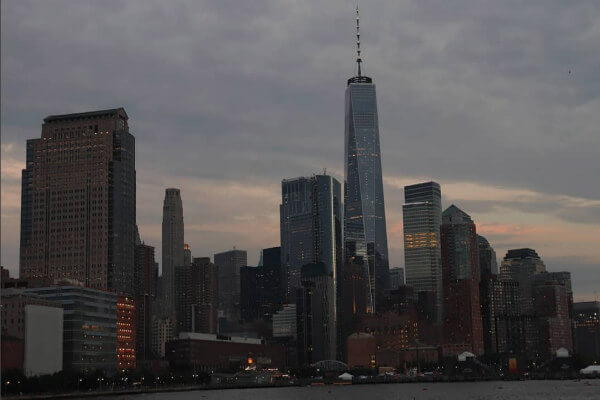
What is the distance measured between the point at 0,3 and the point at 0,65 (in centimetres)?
153

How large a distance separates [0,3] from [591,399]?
632 feet

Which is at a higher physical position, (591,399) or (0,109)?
(0,109)

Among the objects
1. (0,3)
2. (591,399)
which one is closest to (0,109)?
Result: (0,3)

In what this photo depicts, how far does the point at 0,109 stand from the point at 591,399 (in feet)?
631

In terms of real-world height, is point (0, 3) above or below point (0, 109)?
above

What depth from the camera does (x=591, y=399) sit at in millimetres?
191875

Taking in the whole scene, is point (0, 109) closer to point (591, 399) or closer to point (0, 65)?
point (0, 65)

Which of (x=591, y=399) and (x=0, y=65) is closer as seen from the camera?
(x=0, y=65)

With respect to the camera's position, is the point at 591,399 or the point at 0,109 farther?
the point at 591,399

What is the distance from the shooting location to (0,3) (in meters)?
18.9

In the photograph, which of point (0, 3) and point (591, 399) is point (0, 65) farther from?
point (591, 399)

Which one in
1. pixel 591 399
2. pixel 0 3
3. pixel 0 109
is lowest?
pixel 591 399

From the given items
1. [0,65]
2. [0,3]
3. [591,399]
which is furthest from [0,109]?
[591,399]

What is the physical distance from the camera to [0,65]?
18.4 metres
